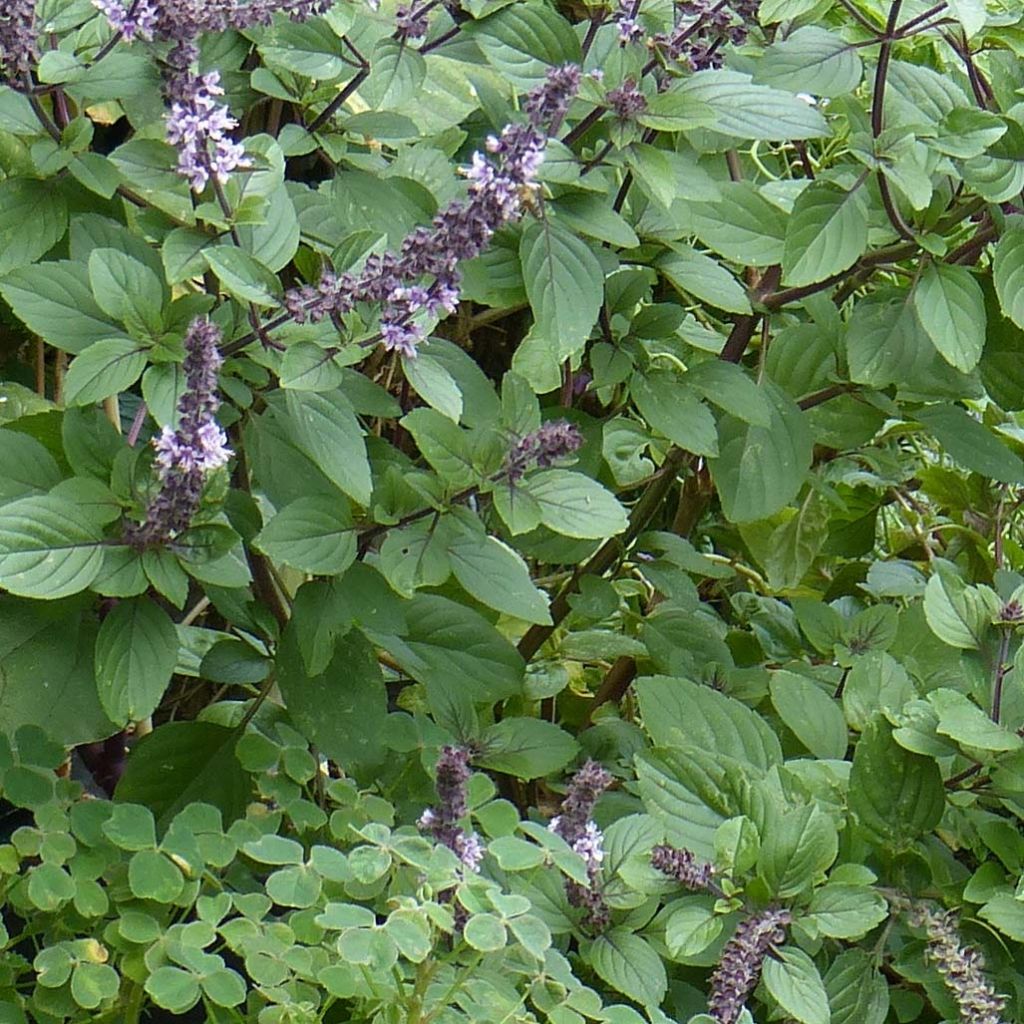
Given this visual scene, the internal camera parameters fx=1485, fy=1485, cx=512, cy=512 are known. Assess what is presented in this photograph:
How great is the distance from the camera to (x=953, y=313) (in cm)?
110

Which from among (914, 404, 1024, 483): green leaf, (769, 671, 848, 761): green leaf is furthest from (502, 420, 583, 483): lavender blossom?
(914, 404, 1024, 483): green leaf

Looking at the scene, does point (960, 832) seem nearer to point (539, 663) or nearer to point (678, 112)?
point (539, 663)

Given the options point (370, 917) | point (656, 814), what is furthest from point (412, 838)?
point (656, 814)

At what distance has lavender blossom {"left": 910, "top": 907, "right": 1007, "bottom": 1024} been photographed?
0.89 meters

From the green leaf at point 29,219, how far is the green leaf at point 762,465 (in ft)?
1.81

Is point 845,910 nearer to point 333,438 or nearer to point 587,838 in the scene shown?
point 587,838

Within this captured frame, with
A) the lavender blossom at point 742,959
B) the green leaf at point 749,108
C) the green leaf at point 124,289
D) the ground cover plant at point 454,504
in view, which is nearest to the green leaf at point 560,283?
the ground cover plant at point 454,504

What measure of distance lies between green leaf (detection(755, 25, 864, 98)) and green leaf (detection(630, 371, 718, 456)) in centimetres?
24

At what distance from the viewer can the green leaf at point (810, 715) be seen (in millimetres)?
1134

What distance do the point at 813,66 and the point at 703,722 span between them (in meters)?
0.49

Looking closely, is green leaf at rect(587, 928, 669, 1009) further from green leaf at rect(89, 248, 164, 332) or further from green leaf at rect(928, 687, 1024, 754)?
green leaf at rect(89, 248, 164, 332)

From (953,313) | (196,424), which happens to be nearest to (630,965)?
(196,424)

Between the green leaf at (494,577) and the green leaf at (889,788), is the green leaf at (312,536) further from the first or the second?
the green leaf at (889,788)

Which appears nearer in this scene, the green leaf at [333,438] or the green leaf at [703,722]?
the green leaf at [333,438]
